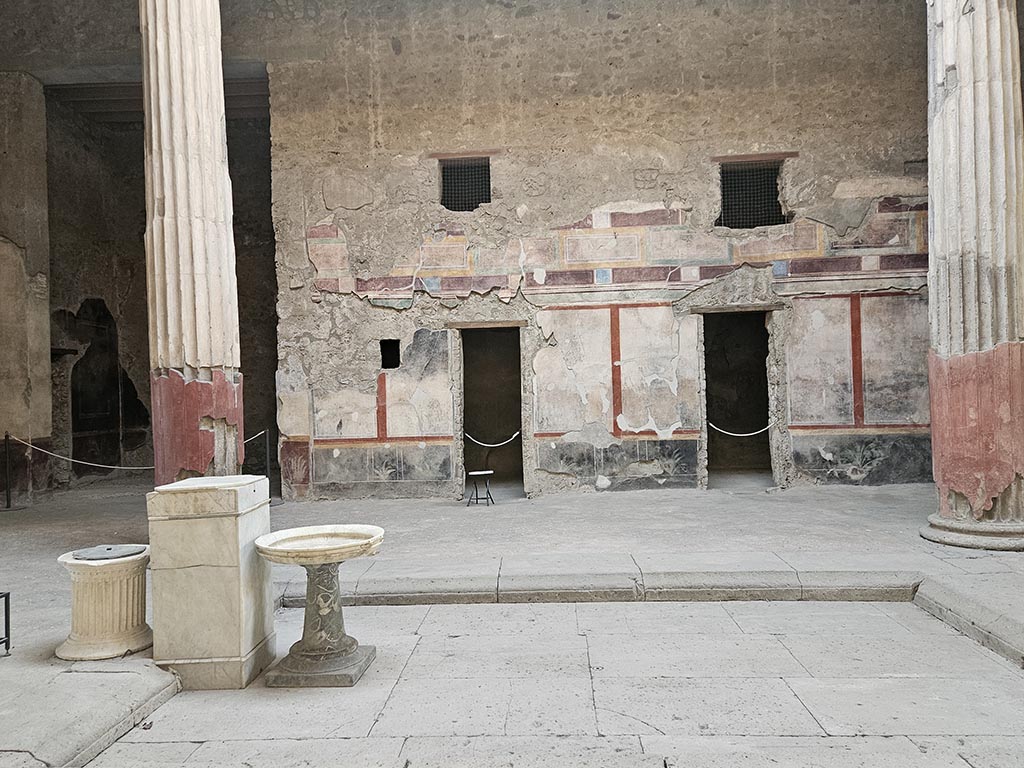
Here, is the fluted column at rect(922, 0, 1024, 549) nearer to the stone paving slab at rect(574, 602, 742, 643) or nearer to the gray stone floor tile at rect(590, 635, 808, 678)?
the stone paving slab at rect(574, 602, 742, 643)

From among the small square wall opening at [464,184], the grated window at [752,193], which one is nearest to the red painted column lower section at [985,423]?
the grated window at [752,193]

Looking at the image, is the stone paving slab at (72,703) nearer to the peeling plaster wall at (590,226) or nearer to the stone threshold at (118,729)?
the stone threshold at (118,729)

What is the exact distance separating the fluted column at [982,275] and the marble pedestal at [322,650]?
4.68m

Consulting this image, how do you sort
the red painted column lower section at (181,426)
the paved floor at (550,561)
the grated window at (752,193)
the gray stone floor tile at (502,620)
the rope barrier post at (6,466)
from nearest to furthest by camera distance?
the paved floor at (550,561)
the gray stone floor tile at (502,620)
the red painted column lower section at (181,426)
the rope barrier post at (6,466)
the grated window at (752,193)

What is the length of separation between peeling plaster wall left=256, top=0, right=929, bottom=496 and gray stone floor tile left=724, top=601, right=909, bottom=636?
419 centimetres

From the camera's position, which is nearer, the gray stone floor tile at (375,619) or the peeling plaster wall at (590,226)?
the gray stone floor tile at (375,619)

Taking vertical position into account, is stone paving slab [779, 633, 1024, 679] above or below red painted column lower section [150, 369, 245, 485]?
below

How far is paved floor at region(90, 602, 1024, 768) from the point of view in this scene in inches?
111

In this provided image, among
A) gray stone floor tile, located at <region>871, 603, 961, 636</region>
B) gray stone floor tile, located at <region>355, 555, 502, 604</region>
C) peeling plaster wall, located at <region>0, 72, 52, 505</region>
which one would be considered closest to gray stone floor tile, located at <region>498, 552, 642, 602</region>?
gray stone floor tile, located at <region>355, 555, 502, 604</region>

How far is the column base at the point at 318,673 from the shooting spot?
11.6ft

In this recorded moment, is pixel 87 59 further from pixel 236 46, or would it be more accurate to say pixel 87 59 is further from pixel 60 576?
pixel 60 576

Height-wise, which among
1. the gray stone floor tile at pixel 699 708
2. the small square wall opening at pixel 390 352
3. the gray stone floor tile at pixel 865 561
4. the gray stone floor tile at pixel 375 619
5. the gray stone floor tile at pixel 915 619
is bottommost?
the gray stone floor tile at pixel 915 619

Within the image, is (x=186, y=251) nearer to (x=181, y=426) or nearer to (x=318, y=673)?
(x=181, y=426)

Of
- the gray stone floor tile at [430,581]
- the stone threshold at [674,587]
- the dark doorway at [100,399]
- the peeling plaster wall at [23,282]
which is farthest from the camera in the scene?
the dark doorway at [100,399]
